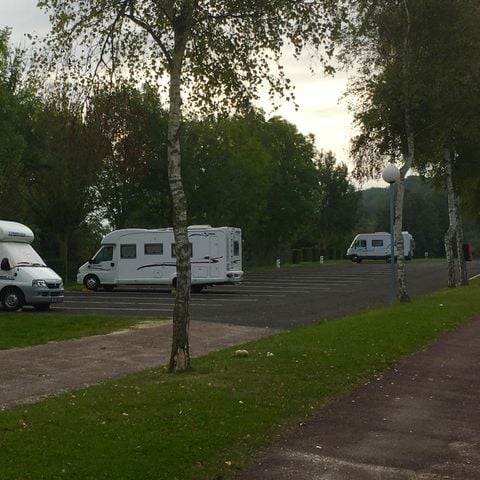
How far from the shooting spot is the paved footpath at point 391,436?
6008mm

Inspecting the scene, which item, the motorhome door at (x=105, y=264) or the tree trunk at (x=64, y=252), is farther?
the tree trunk at (x=64, y=252)

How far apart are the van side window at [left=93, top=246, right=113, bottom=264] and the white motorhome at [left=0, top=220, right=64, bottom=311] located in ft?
32.9

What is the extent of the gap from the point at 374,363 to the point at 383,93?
14281 millimetres

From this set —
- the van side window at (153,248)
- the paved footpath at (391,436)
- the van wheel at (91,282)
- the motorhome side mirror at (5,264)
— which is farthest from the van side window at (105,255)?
the paved footpath at (391,436)

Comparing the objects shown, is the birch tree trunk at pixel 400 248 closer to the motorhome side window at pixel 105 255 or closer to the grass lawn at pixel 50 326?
the grass lawn at pixel 50 326

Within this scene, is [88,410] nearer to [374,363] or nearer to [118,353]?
[374,363]

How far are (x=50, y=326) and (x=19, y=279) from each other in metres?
4.49

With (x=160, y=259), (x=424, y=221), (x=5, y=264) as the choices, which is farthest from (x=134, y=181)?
(x=424, y=221)

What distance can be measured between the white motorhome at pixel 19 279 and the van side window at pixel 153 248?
9.53 meters

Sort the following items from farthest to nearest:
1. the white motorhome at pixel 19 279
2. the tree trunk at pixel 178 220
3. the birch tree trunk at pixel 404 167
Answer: the birch tree trunk at pixel 404 167 → the white motorhome at pixel 19 279 → the tree trunk at pixel 178 220

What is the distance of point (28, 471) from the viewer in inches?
220

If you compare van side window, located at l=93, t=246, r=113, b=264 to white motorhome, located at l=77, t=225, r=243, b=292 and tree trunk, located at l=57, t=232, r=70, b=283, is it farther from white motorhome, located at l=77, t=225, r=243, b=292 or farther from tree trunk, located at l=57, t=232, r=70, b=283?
tree trunk, located at l=57, t=232, r=70, b=283

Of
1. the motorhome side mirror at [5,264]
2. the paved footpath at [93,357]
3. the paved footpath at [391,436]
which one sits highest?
the motorhome side mirror at [5,264]

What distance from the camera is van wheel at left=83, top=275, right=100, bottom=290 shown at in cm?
3378
